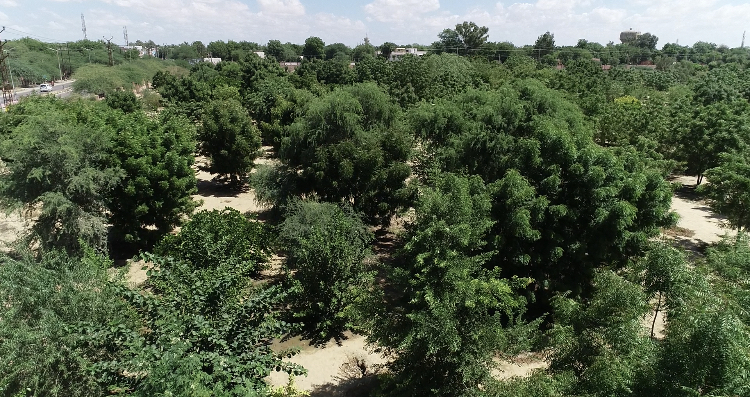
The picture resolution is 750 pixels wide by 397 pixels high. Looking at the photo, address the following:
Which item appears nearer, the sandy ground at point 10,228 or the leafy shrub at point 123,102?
the sandy ground at point 10,228

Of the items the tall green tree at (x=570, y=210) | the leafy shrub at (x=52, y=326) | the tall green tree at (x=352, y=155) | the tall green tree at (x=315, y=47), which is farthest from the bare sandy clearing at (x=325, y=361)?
the tall green tree at (x=315, y=47)

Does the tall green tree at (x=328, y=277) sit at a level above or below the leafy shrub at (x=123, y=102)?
below

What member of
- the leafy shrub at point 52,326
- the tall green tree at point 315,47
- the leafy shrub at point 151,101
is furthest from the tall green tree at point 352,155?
the tall green tree at point 315,47

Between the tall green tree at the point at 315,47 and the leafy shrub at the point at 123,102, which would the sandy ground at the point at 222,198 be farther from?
the tall green tree at the point at 315,47

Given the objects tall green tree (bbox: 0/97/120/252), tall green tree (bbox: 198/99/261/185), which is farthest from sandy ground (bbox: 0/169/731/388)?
tall green tree (bbox: 0/97/120/252)

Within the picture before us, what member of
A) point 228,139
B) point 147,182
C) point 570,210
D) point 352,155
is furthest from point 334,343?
point 228,139

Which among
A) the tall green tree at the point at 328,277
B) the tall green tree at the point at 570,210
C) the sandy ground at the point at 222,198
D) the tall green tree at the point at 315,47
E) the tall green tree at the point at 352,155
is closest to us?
the tall green tree at the point at 570,210

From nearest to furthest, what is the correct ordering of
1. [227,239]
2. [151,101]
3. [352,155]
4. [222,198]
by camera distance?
[227,239] → [352,155] → [222,198] → [151,101]

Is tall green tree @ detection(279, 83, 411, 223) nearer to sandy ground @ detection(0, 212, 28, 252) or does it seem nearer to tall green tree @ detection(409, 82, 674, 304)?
tall green tree @ detection(409, 82, 674, 304)

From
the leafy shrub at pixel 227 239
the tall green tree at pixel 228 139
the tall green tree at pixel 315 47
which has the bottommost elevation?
the leafy shrub at pixel 227 239

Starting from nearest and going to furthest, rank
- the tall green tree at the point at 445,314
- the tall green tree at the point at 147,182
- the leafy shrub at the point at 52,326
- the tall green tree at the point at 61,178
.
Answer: the leafy shrub at the point at 52,326 < the tall green tree at the point at 445,314 < the tall green tree at the point at 61,178 < the tall green tree at the point at 147,182

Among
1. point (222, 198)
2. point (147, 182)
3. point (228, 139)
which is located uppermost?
point (228, 139)

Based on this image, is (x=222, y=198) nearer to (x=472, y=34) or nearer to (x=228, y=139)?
(x=228, y=139)
